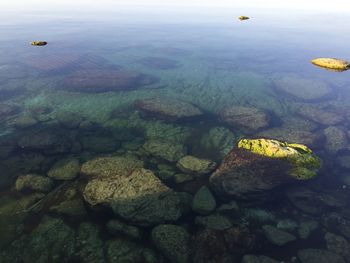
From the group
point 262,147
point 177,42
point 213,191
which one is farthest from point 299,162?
point 177,42

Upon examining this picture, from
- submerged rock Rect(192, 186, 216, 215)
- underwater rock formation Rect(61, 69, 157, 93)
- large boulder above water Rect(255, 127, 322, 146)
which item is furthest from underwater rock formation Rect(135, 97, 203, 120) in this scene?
submerged rock Rect(192, 186, 216, 215)

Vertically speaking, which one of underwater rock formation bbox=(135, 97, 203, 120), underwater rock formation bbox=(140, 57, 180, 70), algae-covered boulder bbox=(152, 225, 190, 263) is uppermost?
underwater rock formation bbox=(140, 57, 180, 70)

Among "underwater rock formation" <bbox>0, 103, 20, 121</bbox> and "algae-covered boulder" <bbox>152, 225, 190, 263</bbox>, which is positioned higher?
"underwater rock formation" <bbox>0, 103, 20, 121</bbox>

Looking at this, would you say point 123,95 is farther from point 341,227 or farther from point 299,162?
point 341,227

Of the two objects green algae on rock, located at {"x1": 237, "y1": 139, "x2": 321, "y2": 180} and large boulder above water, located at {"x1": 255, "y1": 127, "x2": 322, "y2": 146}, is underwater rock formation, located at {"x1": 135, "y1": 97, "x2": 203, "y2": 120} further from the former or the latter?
green algae on rock, located at {"x1": 237, "y1": 139, "x2": 321, "y2": 180}

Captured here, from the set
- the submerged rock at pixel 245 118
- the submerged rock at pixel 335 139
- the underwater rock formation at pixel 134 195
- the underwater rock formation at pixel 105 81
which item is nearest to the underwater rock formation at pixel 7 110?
the underwater rock formation at pixel 105 81

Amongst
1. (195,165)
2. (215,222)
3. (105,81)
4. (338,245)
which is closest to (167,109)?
(195,165)

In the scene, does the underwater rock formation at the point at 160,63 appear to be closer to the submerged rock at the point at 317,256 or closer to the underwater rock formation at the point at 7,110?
the underwater rock formation at the point at 7,110
